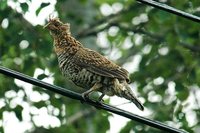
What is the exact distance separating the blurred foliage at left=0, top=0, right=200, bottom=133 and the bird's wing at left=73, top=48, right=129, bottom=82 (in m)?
1.09

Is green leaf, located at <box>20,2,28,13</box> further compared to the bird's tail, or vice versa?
green leaf, located at <box>20,2,28,13</box>

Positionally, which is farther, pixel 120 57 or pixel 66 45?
pixel 120 57

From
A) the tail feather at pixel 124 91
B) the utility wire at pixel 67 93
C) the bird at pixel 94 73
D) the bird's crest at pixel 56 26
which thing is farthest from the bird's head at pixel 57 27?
the utility wire at pixel 67 93

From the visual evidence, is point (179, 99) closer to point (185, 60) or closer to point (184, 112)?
point (184, 112)

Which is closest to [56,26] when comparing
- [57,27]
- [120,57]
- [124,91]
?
[57,27]

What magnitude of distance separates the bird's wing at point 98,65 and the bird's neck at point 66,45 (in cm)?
7

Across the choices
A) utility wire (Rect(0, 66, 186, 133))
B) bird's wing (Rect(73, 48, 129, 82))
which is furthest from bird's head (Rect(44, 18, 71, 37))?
utility wire (Rect(0, 66, 186, 133))

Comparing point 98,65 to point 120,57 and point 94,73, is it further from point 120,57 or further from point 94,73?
point 120,57

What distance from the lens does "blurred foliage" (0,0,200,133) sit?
987cm

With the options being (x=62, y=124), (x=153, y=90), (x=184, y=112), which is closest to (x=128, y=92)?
(x=184, y=112)

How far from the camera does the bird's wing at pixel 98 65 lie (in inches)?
299

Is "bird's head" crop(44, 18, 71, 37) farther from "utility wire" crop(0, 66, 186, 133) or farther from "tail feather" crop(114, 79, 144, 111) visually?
"utility wire" crop(0, 66, 186, 133)

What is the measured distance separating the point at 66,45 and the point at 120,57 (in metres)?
5.77

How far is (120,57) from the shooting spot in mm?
13719
